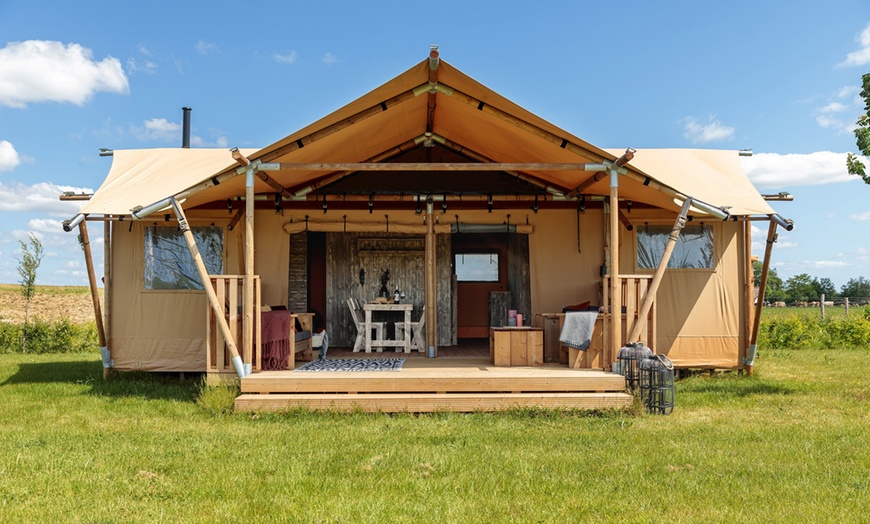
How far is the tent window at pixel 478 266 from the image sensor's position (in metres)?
12.6

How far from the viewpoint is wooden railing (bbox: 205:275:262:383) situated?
7078 mm

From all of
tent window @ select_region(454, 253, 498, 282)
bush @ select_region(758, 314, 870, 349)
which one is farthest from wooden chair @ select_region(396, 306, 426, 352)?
bush @ select_region(758, 314, 870, 349)

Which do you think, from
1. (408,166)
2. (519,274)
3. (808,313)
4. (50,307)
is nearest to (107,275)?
(408,166)

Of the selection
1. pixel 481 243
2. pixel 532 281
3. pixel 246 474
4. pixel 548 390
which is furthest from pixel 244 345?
pixel 481 243

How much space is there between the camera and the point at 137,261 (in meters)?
9.12

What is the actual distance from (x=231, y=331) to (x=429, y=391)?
2.05 meters

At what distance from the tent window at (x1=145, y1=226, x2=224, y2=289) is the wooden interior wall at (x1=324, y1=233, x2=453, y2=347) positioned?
210cm

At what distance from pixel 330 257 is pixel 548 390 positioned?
201 inches

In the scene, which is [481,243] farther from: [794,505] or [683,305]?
[794,505]

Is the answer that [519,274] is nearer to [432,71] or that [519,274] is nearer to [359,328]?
[359,328]

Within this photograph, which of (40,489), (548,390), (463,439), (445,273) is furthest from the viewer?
(445,273)

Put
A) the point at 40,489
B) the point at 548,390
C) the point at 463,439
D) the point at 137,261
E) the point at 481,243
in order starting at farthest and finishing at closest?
the point at 481,243 < the point at 137,261 < the point at 548,390 < the point at 463,439 < the point at 40,489

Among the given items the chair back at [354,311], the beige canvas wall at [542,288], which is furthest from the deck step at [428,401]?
the chair back at [354,311]

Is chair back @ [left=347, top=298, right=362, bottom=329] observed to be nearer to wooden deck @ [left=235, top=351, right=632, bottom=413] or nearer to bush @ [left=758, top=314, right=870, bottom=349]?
wooden deck @ [left=235, top=351, right=632, bottom=413]
